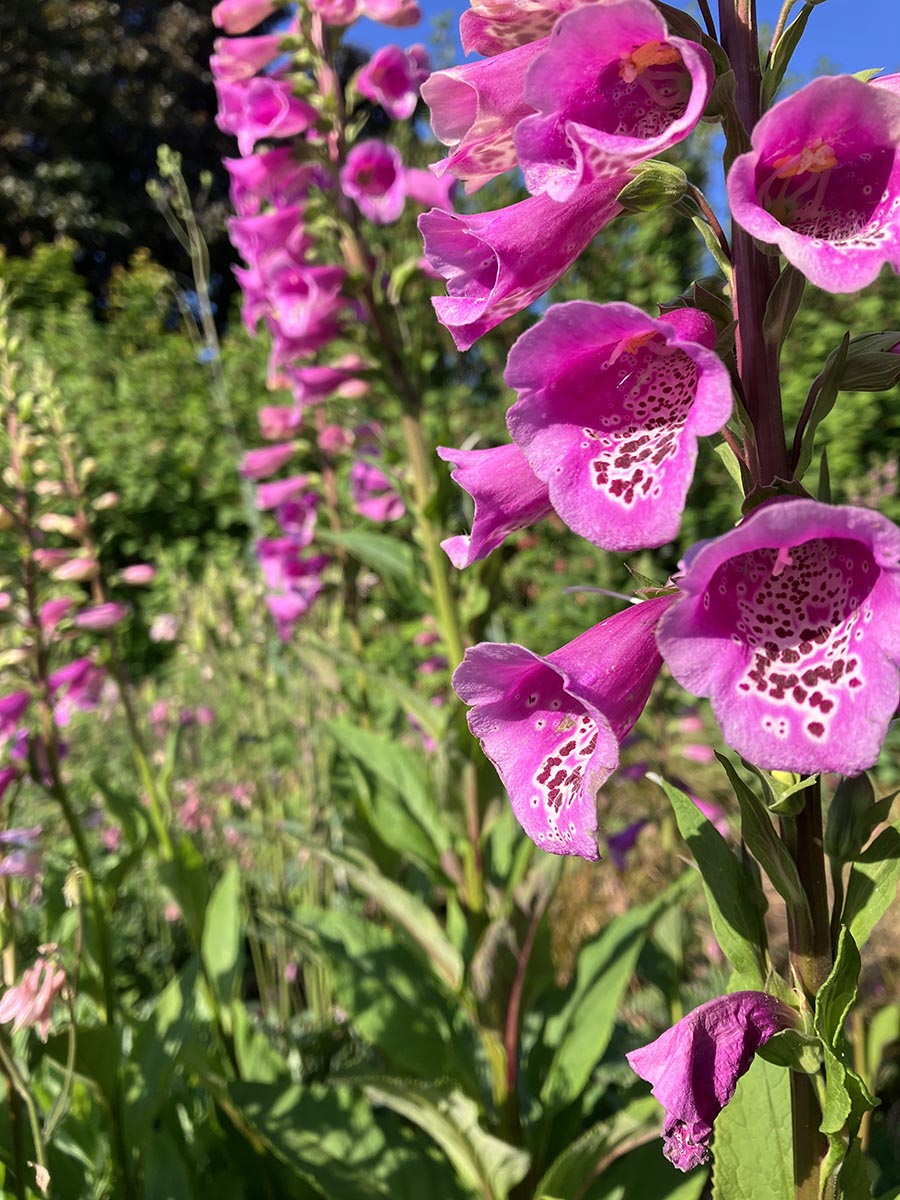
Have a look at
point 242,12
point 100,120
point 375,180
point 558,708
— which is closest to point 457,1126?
point 558,708

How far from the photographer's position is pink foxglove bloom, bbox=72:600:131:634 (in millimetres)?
2093

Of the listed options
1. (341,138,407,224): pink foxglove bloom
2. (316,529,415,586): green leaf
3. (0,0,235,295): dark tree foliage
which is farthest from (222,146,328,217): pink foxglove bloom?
(0,0,235,295): dark tree foliage

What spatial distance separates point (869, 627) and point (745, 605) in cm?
10

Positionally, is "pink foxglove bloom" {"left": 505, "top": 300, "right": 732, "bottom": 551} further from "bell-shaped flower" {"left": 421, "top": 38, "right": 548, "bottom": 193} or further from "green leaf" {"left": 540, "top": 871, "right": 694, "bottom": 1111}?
"green leaf" {"left": 540, "top": 871, "right": 694, "bottom": 1111}

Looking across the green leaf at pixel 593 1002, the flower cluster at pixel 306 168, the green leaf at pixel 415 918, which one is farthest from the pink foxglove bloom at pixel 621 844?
the flower cluster at pixel 306 168

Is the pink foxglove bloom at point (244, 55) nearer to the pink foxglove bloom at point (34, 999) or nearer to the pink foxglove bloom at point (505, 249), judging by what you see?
the pink foxglove bloom at point (505, 249)

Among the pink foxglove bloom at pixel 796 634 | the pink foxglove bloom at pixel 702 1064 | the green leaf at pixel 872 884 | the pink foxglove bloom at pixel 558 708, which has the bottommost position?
the pink foxglove bloom at pixel 702 1064

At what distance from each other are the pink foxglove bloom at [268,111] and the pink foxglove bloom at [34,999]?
178 centimetres

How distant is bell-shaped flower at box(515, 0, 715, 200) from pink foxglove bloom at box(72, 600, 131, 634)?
1.63m

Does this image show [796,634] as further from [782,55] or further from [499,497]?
[782,55]

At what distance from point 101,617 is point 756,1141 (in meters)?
1.71

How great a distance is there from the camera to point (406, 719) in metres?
3.56

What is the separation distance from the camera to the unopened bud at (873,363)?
2.56 ft

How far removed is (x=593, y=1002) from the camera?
1741 mm
